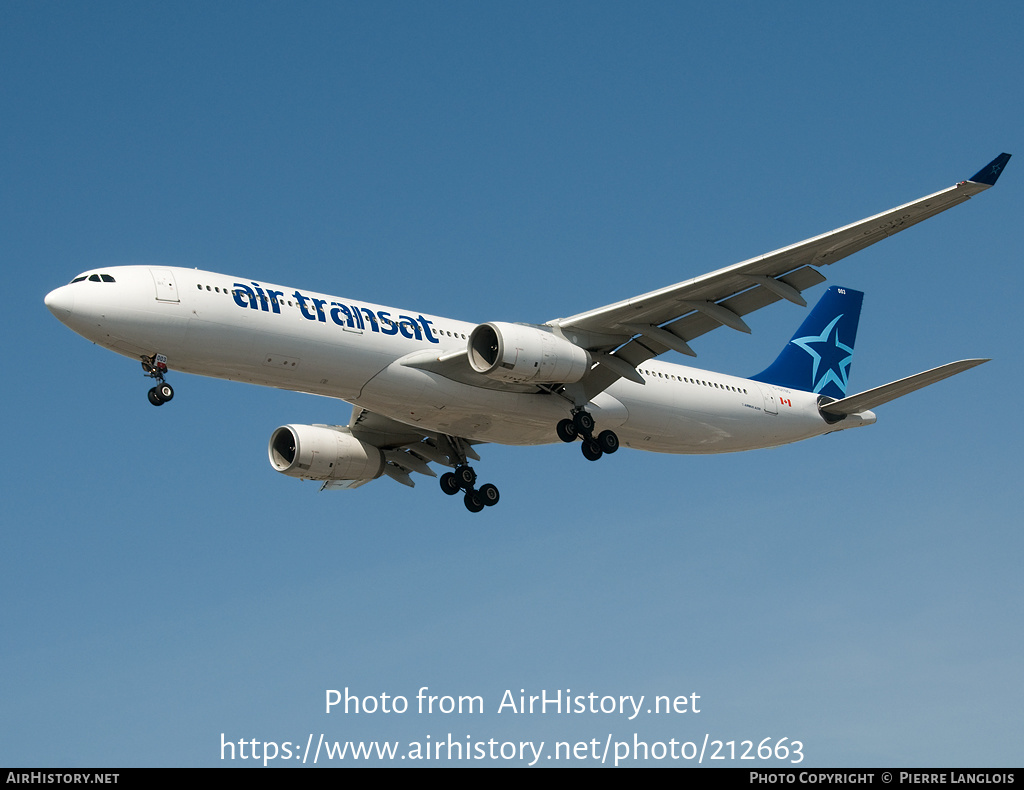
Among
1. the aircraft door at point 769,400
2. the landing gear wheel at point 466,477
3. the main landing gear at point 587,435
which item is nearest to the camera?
the main landing gear at point 587,435

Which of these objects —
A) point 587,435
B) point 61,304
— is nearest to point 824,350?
point 587,435

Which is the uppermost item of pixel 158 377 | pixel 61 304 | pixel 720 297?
pixel 720 297

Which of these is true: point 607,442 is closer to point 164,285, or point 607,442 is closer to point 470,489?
point 470,489

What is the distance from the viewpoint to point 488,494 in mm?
36000

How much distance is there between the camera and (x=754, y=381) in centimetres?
3828

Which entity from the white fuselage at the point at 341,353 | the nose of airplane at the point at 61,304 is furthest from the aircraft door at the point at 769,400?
the nose of airplane at the point at 61,304

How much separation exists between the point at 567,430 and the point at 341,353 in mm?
6652

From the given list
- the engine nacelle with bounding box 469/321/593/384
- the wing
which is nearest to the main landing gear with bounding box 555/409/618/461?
the wing

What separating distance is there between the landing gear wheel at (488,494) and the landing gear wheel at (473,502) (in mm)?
86

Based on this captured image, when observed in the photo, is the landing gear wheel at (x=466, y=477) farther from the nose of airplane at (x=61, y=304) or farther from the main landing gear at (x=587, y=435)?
the nose of airplane at (x=61, y=304)

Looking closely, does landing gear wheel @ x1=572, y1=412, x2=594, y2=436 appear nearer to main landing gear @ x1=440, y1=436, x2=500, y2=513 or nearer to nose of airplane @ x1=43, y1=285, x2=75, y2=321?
main landing gear @ x1=440, y1=436, x2=500, y2=513

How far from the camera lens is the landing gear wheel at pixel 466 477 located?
119 feet
